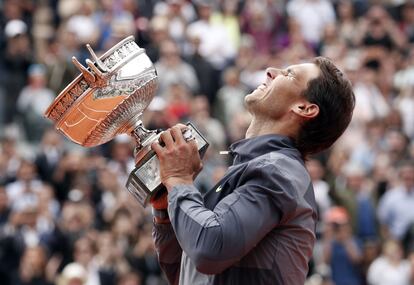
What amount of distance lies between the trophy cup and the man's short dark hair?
1.20ft

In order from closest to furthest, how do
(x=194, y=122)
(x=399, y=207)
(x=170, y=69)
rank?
(x=399, y=207) < (x=194, y=122) < (x=170, y=69)

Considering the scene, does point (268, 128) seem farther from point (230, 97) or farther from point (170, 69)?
point (230, 97)

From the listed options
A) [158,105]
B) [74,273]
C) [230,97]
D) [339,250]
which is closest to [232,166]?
[74,273]

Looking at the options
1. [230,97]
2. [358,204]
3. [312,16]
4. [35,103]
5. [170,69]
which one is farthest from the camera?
[312,16]

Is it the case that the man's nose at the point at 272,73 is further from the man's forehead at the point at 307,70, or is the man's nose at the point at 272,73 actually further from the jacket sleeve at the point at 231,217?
the jacket sleeve at the point at 231,217

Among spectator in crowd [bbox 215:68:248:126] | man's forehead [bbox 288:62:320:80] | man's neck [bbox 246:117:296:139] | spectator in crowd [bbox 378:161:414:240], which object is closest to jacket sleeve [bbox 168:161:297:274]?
man's neck [bbox 246:117:296:139]

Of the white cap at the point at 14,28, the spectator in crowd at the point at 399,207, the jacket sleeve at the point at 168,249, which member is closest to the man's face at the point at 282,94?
the jacket sleeve at the point at 168,249

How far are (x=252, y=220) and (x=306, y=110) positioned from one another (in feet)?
1.65

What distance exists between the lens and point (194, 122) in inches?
549

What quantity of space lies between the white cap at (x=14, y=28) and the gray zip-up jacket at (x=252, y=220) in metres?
11.8

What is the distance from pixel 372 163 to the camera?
14.3 m

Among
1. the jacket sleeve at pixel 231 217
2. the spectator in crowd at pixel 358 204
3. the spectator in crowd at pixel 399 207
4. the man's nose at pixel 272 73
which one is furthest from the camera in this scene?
the spectator in crowd at pixel 358 204

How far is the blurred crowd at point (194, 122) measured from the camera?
39.2 feet

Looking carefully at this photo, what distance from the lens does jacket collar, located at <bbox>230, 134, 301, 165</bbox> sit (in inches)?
155
